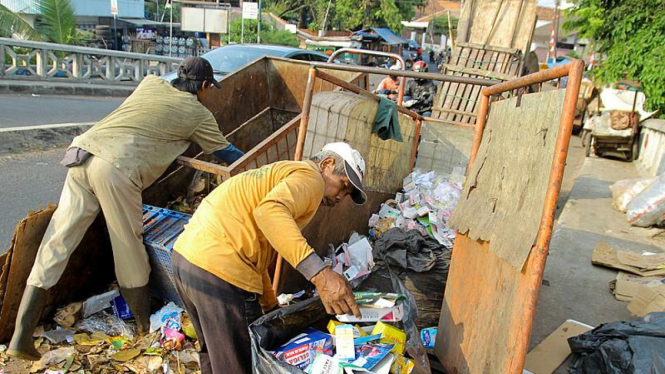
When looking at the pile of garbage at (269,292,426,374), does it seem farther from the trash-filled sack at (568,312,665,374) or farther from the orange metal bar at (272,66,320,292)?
the trash-filled sack at (568,312,665,374)

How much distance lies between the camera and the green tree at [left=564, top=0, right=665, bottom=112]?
8328 millimetres

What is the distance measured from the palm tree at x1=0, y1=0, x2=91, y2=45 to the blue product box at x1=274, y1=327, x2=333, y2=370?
1291 cm

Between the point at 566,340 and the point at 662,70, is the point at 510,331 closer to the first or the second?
the point at 566,340

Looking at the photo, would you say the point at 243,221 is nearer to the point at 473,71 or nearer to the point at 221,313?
the point at 221,313

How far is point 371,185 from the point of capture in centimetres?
386

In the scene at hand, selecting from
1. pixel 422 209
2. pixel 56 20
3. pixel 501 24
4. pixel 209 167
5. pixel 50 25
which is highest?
pixel 501 24

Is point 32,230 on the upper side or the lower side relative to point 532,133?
lower

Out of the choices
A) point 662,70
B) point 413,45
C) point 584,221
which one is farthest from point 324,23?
point 584,221

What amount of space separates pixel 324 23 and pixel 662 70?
34067mm

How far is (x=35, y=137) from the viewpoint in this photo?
247 inches

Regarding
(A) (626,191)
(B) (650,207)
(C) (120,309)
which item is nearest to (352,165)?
(C) (120,309)

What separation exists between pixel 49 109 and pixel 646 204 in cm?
892

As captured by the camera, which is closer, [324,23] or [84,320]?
[84,320]

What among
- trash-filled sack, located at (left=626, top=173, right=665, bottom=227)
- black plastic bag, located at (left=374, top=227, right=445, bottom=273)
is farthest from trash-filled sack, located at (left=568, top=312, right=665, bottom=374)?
trash-filled sack, located at (left=626, top=173, right=665, bottom=227)
